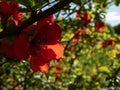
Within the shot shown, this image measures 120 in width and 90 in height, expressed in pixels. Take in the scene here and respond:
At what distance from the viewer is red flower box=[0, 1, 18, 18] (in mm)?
1176

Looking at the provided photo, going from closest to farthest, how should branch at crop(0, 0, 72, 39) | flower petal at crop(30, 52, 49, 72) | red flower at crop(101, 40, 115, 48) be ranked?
branch at crop(0, 0, 72, 39) < flower petal at crop(30, 52, 49, 72) < red flower at crop(101, 40, 115, 48)

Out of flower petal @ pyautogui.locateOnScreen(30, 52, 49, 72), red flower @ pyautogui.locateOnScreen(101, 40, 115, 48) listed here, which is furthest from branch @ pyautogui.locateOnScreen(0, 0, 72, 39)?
red flower @ pyautogui.locateOnScreen(101, 40, 115, 48)

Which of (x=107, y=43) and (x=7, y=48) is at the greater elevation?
(x=7, y=48)

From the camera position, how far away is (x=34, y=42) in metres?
1.20

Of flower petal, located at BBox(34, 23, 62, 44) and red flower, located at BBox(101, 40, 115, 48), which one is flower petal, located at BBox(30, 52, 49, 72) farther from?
red flower, located at BBox(101, 40, 115, 48)

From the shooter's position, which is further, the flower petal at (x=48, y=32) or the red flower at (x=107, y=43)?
the red flower at (x=107, y=43)

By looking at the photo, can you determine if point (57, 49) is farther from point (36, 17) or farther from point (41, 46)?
point (36, 17)

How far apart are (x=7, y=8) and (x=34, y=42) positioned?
0.13 meters

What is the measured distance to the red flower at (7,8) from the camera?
1176 mm

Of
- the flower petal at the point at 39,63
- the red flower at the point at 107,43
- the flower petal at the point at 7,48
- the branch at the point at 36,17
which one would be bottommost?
the red flower at the point at 107,43

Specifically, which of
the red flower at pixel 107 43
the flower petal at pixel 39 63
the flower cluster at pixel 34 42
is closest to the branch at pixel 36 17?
the flower cluster at pixel 34 42

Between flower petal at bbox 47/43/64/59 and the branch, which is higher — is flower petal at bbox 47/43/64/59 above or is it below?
below

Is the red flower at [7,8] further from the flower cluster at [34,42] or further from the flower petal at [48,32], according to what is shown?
the flower petal at [48,32]

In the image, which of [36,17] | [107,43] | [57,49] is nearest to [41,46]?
[57,49]
